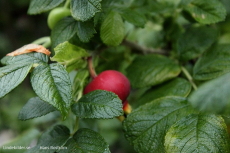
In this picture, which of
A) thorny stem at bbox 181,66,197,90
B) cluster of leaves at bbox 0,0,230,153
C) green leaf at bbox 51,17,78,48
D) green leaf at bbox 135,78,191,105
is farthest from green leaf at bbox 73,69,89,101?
thorny stem at bbox 181,66,197,90

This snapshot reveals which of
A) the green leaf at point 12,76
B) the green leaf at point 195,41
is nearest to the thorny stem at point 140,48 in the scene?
the green leaf at point 195,41

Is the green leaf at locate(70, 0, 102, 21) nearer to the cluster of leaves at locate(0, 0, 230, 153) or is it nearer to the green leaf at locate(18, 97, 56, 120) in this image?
the cluster of leaves at locate(0, 0, 230, 153)

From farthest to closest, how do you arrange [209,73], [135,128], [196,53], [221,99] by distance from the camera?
[196,53]
[209,73]
[135,128]
[221,99]

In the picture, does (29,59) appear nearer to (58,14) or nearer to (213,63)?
(58,14)

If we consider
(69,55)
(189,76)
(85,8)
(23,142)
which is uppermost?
(85,8)

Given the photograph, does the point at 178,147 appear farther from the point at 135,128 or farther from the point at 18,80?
the point at 18,80

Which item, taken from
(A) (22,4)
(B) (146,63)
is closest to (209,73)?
(B) (146,63)

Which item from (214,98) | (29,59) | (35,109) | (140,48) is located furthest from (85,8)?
(140,48)
